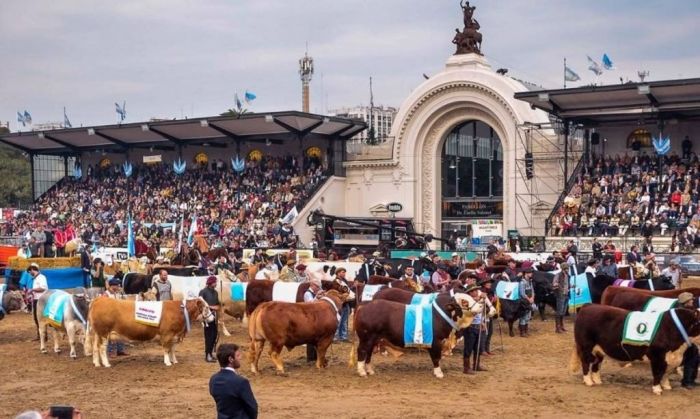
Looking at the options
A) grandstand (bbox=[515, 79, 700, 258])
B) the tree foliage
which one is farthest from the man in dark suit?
the tree foliage

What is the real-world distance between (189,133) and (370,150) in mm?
11308

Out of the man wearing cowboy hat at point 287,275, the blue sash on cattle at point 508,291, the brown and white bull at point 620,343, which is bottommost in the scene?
the brown and white bull at point 620,343

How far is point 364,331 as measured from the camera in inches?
615

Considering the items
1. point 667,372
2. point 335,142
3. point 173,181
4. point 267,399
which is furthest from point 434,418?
point 173,181

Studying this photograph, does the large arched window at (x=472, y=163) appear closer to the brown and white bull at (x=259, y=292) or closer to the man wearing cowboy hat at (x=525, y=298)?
the man wearing cowboy hat at (x=525, y=298)

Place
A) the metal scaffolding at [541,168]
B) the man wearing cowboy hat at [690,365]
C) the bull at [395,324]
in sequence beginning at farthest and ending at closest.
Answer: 1. the metal scaffolding at [541,168]
2. the bull at [395,324]
3. the man wearing cowboy hat at [690,365]

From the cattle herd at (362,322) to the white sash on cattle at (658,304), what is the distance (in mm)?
298

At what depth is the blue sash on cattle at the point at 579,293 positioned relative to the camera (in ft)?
71.1

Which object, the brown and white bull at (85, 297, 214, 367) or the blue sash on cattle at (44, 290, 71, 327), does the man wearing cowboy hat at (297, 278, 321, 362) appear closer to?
the brown and white bull at (85, 297, 214, 367)

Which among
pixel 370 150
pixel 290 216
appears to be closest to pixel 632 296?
pixel 290 216

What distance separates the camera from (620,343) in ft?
46.4

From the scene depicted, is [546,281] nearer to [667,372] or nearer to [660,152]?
[667,372]

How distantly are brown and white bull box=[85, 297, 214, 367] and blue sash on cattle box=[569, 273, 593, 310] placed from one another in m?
9.58

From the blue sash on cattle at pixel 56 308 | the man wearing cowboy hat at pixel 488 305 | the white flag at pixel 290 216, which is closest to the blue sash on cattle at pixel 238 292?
the blue sash on cattle at pixel 56 308
